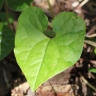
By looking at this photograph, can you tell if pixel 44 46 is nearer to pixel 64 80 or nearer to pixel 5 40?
pixel 5 40

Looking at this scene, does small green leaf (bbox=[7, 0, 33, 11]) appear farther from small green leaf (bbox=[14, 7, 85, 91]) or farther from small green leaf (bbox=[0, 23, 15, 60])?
small green leaf (bbox=[14, 7, 85, 91])

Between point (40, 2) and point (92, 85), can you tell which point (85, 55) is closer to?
point (92, 85)

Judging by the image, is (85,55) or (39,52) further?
(85,55)

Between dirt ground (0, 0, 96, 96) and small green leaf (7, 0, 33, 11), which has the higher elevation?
small green leaf (7, 0, 33, 11)

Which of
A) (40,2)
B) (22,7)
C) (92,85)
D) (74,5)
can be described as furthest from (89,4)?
(92,85)

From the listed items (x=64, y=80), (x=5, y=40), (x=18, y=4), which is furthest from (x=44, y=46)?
(x=18, y=4)

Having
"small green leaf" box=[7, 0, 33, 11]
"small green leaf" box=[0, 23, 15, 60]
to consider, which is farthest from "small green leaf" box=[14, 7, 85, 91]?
"small green leaf" box=[7, 0, 33, 11]
